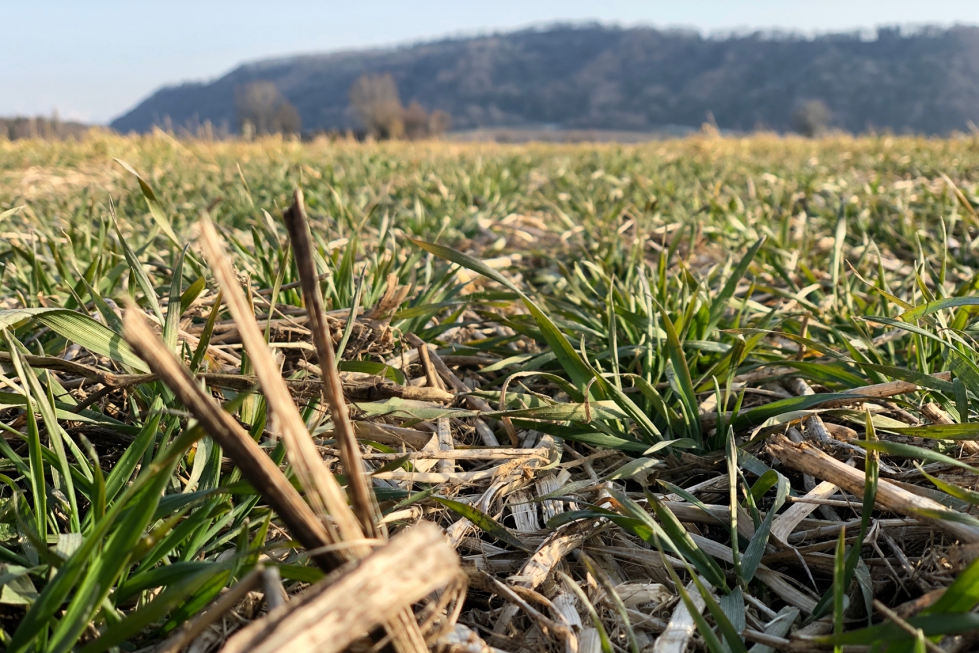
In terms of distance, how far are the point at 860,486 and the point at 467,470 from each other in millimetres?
635

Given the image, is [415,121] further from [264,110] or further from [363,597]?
[363,597]

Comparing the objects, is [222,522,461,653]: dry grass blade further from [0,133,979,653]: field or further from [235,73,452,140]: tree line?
[235,73,452,140]: tree line

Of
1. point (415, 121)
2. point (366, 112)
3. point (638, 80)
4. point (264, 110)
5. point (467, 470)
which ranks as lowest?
point (467, 470)

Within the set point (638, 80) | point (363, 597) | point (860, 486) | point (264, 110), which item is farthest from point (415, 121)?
point (638, 80)

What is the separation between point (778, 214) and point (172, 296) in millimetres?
3477

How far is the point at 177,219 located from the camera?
315 centimetres

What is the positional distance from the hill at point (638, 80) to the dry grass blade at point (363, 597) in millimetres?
84403

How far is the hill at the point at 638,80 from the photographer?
10319 cm

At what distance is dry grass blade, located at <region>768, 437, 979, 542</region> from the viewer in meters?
0.76

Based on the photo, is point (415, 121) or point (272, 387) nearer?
point (272, 387)

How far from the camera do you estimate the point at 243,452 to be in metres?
0.44

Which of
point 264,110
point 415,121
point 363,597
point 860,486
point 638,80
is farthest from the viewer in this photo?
point 638,80

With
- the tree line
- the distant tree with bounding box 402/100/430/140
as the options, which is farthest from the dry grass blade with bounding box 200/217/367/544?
the distant tree with bounding box 402/100/430/140

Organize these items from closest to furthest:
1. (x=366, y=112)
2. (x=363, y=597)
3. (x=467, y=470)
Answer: (x=363, y=597), (x=467, y=470), (x=366, y=112)
